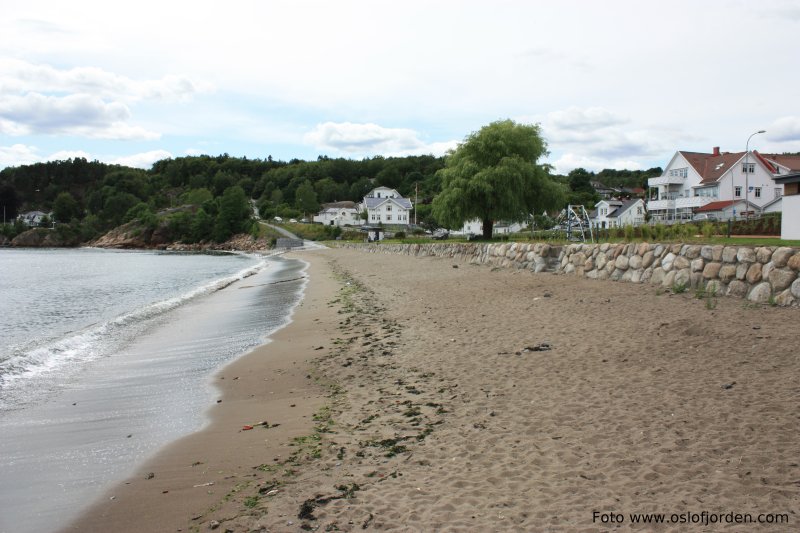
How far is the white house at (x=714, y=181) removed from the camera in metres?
62.7

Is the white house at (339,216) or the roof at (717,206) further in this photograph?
the white house at (339,216)

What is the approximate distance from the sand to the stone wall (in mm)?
970

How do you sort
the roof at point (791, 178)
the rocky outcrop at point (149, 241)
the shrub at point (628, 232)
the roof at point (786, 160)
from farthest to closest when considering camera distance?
→ the rocky outcrop at point (149, 241) → the roof at point (786, 160) → the roof at point (791, 178) → the shrub at point (628, 232)

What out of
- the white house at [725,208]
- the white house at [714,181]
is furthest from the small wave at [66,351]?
the white house at [714,181]

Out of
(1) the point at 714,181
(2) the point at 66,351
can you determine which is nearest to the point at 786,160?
(1) the point at 714,181

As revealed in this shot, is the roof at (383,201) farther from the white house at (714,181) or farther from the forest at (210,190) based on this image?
the white house at (714,181)

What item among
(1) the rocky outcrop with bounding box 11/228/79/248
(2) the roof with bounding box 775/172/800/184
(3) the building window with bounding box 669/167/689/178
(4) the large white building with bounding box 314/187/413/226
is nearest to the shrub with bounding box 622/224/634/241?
(2) the roof with bounding box 775/172/800/184

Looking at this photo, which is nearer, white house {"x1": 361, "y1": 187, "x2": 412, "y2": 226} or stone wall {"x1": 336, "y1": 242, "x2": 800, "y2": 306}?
stone wall {"x1": 336, "y1": 242, "x2": 800, "y2": 306}

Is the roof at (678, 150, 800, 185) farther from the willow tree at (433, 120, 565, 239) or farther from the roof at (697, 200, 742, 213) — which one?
the willow tree at (433, 120, 565, 239)

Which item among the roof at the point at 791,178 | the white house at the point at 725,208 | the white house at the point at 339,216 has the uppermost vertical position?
the white house at the point at 339,216

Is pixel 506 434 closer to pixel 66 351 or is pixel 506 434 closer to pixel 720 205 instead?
pixel 66 351

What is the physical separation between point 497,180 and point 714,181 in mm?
39657

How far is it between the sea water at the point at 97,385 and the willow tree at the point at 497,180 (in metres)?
21.8

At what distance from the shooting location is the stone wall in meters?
9.74
